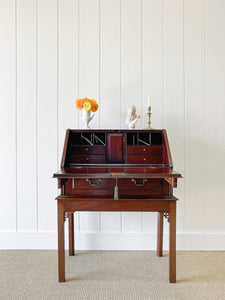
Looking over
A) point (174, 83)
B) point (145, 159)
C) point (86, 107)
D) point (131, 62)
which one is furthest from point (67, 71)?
point (145, 159)

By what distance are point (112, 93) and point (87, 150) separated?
26.3 inches

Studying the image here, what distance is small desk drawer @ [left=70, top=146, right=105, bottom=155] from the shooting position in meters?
2.15

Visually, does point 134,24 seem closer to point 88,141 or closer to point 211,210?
point 88,141

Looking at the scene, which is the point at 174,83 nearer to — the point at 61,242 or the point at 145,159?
the point at 145,159

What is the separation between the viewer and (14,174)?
249 cm

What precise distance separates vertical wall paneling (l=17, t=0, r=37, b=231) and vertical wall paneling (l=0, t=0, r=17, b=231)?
0.17 ft

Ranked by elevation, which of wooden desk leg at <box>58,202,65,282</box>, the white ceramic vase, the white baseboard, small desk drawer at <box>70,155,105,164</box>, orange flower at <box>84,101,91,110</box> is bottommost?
the white baseboard

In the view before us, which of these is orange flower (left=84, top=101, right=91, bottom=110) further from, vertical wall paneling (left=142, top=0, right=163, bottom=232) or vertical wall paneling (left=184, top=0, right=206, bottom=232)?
vertical wall paneling (left=184, top=0, right=206, bottom=232)

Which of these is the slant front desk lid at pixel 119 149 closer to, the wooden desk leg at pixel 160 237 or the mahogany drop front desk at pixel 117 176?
the mahogany drop front desk at pixel 117 176

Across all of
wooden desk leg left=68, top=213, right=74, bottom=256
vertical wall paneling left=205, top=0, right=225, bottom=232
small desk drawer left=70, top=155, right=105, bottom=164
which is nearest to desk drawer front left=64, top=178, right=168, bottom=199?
small desk drawer left=70, top=155, right=105, bottom=164

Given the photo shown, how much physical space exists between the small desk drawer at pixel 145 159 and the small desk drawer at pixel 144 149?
0.03 meters

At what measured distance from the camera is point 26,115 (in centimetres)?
248

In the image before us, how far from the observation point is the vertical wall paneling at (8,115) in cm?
247

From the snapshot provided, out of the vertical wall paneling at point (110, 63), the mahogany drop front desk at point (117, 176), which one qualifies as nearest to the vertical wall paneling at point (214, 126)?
the mahogany drop front desk at point (117, 176)
